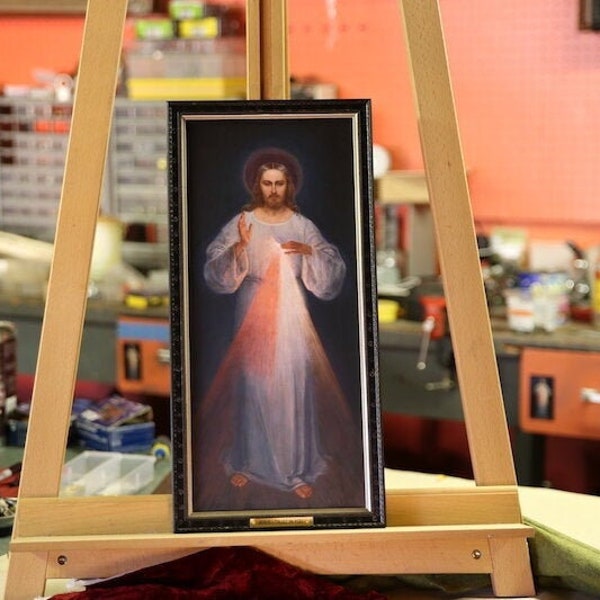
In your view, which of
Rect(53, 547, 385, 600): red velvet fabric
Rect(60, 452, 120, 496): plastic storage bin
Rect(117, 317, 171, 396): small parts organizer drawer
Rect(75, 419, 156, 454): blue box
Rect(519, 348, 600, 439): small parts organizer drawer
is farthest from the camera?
Rect(117, 317, 171, 396): small parts organizer drawer

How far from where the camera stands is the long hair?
1.40m

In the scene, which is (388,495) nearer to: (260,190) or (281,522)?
(281,522)

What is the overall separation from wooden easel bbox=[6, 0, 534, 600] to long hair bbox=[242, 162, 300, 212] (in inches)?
7.2

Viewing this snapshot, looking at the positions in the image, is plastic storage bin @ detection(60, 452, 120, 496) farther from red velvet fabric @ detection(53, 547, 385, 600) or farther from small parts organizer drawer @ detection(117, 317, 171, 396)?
→ small parts organizer drawer @ detection(117, 317, 171, 396)

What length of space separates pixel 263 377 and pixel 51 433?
0.28 meters

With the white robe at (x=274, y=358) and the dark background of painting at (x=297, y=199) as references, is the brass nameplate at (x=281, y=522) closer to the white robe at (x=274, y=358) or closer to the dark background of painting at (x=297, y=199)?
the white robe at (x=274, y=358)

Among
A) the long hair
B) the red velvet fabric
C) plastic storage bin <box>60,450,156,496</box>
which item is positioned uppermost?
the long hair

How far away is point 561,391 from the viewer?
3.42 m

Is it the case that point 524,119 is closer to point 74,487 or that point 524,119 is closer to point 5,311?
point 5,311

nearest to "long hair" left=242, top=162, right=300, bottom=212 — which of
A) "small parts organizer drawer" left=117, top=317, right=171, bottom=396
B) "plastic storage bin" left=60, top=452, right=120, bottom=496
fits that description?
"plastic storage bin" left=60, top=452, right=120, bottom=496

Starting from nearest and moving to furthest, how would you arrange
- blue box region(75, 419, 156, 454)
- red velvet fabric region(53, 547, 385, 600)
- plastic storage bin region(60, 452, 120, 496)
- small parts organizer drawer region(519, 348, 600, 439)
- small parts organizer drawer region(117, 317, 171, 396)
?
1. red velvet fabric region(53, 547, 385, 600)
2. plastic storage bin region(60, 452, 120, 496)
3. blue box region(75, 419, 156, 454)
4. small parts organizer drawer region(519, 348, 600, 439)
5. small parts organizer drawer region(117, 317, 171, 396)

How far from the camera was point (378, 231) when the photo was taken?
420 centimetres

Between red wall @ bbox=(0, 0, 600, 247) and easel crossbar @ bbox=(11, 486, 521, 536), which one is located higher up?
red wall @ bbox=(0, 0, 600, 247)

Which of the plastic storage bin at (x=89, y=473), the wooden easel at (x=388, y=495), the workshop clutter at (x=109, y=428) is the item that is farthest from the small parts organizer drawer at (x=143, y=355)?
the wooden easel at (x=388, y=495)
